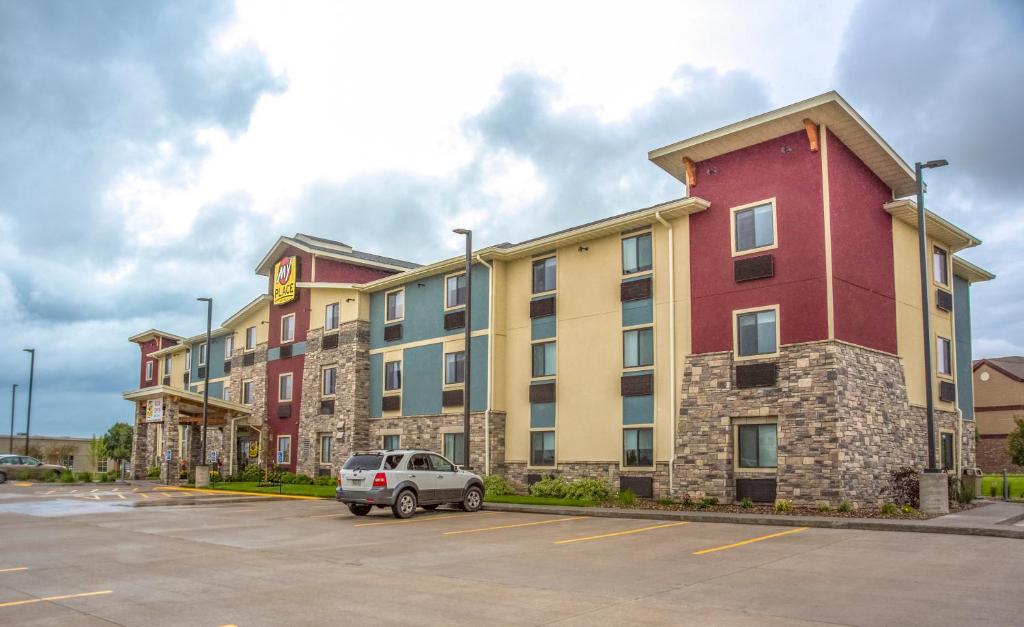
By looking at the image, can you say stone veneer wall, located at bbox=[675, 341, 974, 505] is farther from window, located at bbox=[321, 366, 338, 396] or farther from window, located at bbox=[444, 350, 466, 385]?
window, located at bbox=[321, 366, 338, 396]

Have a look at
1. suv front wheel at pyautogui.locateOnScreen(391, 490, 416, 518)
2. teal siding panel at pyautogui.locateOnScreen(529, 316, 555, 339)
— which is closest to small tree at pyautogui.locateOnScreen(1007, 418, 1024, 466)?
teal siding panel at pyautogui.locateOnScreen(529, 316, 555, 339)

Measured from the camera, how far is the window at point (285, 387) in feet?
140

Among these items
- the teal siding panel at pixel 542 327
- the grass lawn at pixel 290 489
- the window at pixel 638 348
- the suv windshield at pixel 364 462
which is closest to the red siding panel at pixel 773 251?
the window at pixel 638 348

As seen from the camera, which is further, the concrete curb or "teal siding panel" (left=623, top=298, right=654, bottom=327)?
"teal siding panel" (left=623, top=298, right=654, bottom=327)

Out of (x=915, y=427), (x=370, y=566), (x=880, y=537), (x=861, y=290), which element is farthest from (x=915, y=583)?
(x=915, y=427)

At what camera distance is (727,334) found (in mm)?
23672

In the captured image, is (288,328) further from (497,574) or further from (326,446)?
(497,574)

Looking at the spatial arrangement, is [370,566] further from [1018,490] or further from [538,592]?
[1018,490]

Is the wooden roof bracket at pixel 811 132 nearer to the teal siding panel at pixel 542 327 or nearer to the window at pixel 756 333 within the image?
the window at pixel 756 333

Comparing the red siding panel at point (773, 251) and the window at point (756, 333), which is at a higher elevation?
the red siding panel at point (773, 251)

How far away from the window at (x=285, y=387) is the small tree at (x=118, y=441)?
30.9m

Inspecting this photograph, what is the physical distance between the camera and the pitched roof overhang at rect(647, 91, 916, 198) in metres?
22.0

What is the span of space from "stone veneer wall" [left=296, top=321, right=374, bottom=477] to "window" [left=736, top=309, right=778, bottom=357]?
1912cm

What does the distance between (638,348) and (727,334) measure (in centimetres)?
340
